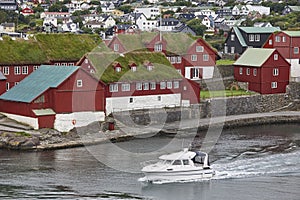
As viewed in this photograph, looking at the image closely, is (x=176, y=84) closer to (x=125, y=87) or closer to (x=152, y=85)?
(x=152, y=85)

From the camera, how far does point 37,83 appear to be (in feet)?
129

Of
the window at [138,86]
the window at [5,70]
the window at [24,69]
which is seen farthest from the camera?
the window at [24,69]

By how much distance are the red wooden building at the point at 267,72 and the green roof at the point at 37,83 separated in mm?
14130

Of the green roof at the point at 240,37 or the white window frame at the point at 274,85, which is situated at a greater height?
the green roof at the point at 240,37

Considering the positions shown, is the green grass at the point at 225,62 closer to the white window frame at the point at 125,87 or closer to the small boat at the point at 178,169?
the white window frame at the point at 125,87

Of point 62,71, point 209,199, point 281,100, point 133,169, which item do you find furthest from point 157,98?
point 209,199

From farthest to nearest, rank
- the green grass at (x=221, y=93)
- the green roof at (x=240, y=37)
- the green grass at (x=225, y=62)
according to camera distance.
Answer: the green roof at (x=240, y=37) < the green grass at (x=225, y=62) < the green grass at (x=221, y=93)

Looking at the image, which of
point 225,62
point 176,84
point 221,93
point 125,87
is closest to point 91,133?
point 125,87

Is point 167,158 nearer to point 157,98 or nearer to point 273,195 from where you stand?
point 273,195

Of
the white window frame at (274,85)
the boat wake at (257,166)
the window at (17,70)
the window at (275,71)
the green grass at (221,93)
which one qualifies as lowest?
the boat wake at (257,166)

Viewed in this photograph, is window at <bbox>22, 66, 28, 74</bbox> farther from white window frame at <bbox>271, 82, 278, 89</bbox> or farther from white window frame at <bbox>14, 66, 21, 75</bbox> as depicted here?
white window frame at <bbox>271, 82, 278, 89</bbox>

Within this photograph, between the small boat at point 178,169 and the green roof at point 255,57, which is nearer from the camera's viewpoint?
the small boat at point 178,169

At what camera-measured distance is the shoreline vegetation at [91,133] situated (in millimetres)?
35219

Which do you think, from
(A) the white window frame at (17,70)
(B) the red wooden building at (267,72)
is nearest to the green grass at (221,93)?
(B) the red wooden building at (267,72)
